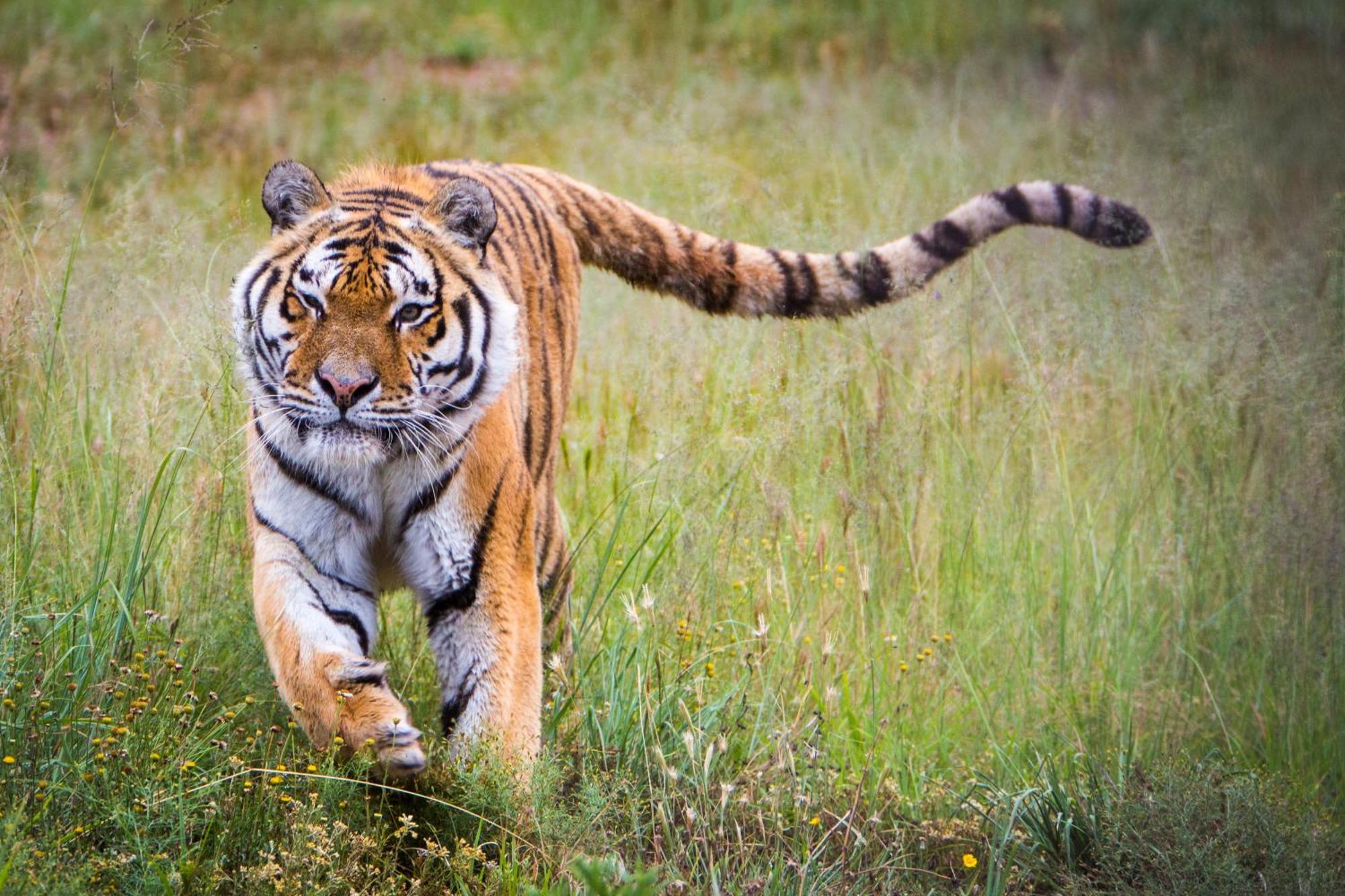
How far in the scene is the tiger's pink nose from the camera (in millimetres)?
3012

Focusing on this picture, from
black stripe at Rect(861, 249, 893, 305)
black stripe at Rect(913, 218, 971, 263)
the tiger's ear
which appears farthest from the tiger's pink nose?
black stripe at Rect(913, 218, 971, 263)

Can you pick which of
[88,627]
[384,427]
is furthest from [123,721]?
[384,427]

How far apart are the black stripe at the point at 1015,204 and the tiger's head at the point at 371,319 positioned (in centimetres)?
206

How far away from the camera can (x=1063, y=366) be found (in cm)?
504

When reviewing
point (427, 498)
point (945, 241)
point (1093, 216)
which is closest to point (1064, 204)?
point (1093, 216)

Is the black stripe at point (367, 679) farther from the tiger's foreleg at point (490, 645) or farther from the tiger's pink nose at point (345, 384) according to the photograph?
the tiger's pink nose at point (345, 384)

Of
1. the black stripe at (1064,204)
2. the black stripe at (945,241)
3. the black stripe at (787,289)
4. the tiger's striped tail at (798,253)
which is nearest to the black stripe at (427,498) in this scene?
the tiger's striped tail at (798,253)

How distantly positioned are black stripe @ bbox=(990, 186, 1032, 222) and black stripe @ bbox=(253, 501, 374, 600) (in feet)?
8.81

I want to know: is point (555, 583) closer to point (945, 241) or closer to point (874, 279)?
point (874, 279)

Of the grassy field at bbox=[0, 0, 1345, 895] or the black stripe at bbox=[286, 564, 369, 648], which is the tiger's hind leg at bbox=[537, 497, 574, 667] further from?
the black stripe at bbox=[286, 564, 369, 648]

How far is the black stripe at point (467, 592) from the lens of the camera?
331 cm

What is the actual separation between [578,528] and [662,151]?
2.95 meters

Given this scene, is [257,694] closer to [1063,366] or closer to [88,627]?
[88,627]

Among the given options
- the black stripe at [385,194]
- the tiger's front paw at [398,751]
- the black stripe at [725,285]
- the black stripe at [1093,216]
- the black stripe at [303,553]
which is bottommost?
the tiger's front paw at [398,751]
